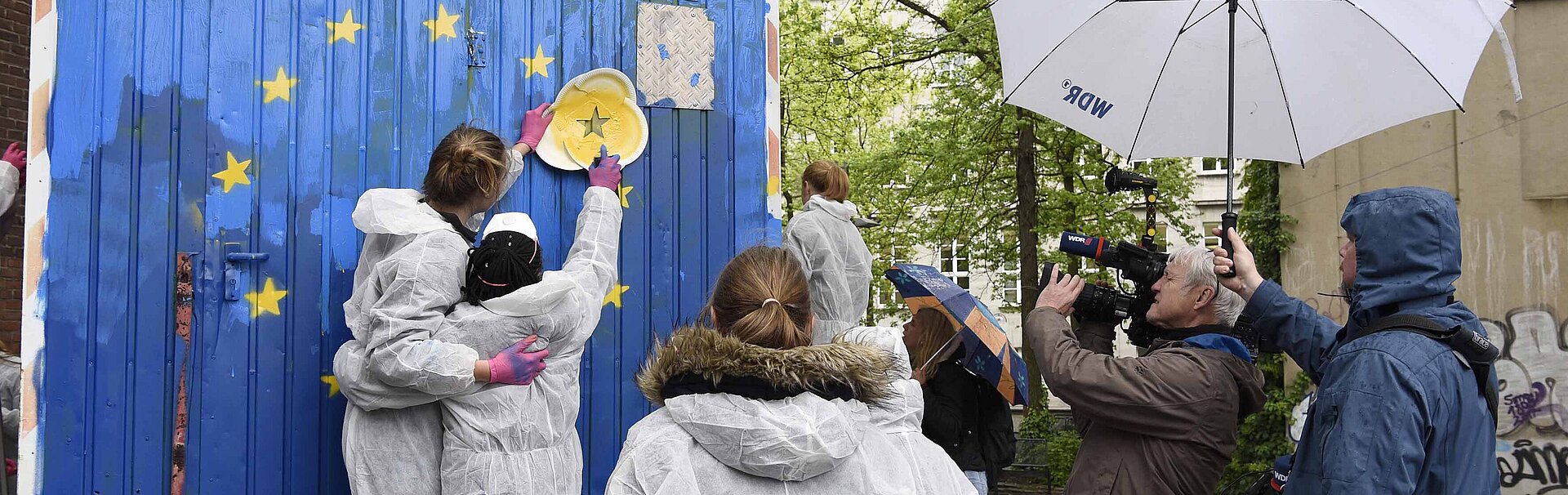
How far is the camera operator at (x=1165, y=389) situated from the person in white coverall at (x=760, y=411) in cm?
135

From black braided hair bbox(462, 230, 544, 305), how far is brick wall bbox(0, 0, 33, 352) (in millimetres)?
2316

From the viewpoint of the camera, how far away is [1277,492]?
3.89m

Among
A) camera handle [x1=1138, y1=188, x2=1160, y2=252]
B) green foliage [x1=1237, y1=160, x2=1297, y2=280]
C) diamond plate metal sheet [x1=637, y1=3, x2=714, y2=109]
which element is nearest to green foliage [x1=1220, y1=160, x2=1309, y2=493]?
green foliage [x1=1237, y1=160, x2=1297, y2=280]

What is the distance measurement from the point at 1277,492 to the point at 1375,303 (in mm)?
1194

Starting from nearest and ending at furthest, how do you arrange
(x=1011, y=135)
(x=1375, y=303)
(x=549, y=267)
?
(x=1375, y=303) < (x=549, y=267) < (x=1011, y=135)

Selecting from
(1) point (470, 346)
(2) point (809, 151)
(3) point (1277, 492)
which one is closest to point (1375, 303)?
(3) point (1277, 492)

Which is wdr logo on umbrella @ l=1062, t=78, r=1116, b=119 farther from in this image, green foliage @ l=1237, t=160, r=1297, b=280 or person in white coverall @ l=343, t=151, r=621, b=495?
green foliage @ l=1237, t=160, r=1297, b=280

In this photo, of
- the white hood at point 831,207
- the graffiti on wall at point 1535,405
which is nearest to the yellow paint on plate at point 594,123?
the white hood at point 831,207

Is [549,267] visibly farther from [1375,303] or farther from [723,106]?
[1375,303]

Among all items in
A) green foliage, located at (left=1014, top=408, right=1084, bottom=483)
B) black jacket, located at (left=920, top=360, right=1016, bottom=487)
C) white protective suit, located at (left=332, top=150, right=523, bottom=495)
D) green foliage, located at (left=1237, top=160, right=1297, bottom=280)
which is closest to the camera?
white protective suit, located at (left=332, top=150, right=523, bottom=495)

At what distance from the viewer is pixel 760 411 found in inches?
86.7

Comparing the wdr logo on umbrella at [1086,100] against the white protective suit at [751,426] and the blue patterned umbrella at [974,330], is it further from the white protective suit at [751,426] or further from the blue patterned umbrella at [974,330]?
the white protective suit at [751,426]

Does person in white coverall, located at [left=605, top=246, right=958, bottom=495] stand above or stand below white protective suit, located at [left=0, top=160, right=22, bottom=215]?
below

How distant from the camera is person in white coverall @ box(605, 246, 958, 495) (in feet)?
7.18
